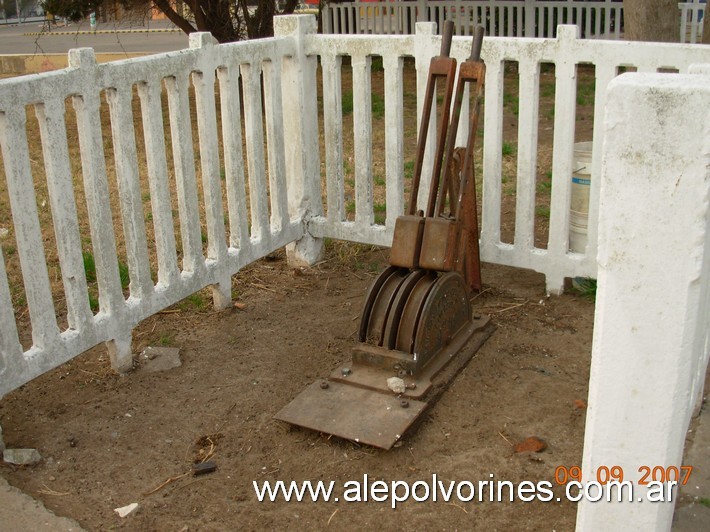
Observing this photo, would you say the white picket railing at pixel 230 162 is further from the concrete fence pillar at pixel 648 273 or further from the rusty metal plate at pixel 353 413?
the concrete fence pillar at pixel 648 273

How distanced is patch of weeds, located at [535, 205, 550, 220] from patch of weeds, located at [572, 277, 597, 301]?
1.49 metres

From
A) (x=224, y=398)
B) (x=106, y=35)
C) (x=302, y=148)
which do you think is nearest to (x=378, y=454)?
(x=224, y=398)

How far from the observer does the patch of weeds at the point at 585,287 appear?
209 inches

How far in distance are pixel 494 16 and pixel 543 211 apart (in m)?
10.7

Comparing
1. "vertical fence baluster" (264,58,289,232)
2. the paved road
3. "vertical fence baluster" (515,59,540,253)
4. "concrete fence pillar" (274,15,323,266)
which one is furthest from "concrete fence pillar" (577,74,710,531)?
the paved road

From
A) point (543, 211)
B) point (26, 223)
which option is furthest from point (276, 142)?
point (543, 211)

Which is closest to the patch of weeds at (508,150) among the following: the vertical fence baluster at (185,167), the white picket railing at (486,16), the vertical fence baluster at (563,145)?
the vertical fence baluster at (563,145)

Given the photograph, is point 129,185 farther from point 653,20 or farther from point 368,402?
point 653,20

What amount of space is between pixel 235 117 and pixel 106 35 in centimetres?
2541

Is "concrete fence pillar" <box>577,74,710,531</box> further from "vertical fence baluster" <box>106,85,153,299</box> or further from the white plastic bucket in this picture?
the white plastic bucket

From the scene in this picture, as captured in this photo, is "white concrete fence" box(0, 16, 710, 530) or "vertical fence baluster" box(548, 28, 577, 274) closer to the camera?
"white concrete fence" box(0, 16, 710, 530)

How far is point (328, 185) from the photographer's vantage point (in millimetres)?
5852

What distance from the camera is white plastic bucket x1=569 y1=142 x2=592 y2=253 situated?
526 centimetres

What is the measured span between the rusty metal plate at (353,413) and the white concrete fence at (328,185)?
44.1 inches
